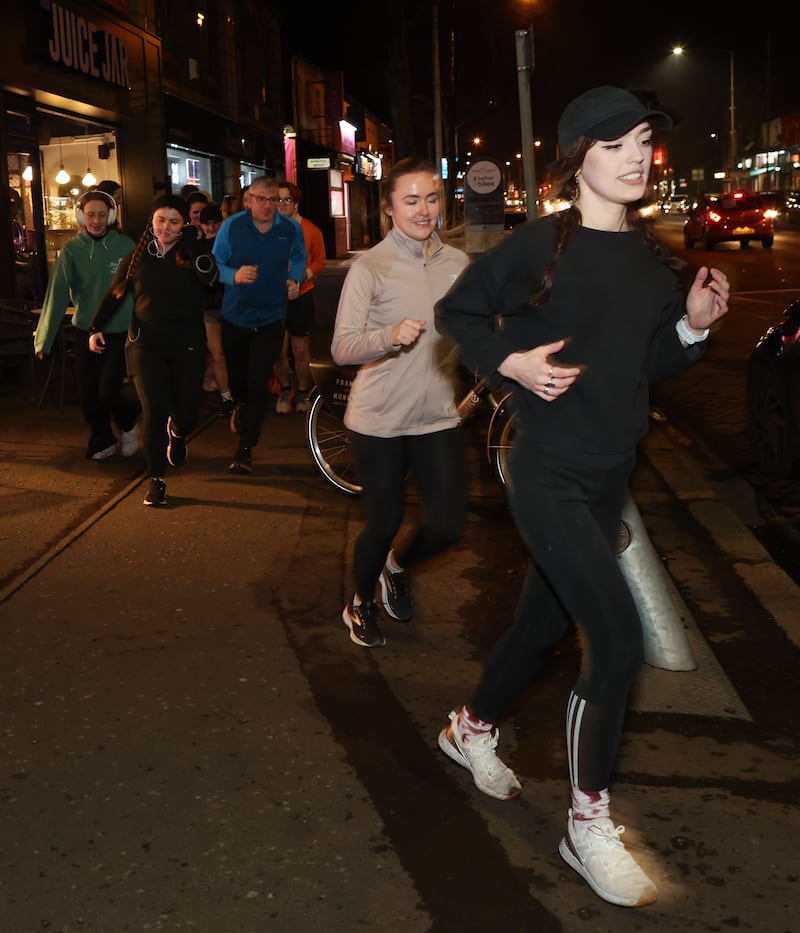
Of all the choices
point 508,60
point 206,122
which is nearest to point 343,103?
point 508,60

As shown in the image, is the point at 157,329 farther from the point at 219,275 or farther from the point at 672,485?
the point at 672,485

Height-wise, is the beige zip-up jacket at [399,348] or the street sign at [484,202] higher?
the street sign at [484,202]

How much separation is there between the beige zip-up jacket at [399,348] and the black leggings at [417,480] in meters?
0.05

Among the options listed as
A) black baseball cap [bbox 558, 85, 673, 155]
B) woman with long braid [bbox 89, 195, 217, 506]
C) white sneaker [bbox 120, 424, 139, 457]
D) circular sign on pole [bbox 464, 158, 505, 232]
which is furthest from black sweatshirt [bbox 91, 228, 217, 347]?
circular sign on pole [bbox 464, 158, 505, 232]

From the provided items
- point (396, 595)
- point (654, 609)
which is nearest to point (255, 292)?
point (396, 595)

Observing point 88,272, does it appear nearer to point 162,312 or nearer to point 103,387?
point 103,387

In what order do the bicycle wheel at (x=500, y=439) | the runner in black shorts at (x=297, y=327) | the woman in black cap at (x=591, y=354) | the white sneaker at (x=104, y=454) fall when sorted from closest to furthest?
1. the woman in black cap at (x=591, y=354)
2. the bicycle wheel at (x=500, y=439)
3. the white sneaker at (x=104, y=454)
4. the runner in black shorts at (x=297, y=327)

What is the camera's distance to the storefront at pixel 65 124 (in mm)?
14914

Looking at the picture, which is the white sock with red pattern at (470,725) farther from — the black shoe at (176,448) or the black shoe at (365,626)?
the black shoe at (176,448)

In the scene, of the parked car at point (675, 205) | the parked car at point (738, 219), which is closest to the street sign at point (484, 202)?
the parked car at point (738, 219)

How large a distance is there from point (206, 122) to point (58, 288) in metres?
18.5

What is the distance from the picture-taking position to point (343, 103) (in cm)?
4822

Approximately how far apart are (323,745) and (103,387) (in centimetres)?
502

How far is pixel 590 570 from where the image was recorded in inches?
121
